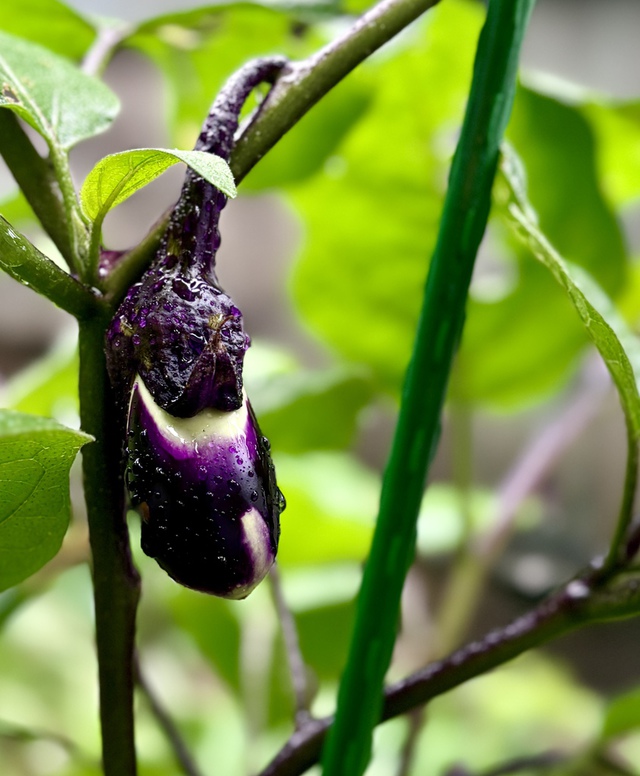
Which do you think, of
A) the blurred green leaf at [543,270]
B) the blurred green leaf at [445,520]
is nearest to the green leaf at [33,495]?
the blurred green leaf at [543,270]

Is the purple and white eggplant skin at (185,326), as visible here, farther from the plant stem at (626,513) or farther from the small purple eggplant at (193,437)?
the plant stem at (626,513)

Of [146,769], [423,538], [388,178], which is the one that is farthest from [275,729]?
[388,178]

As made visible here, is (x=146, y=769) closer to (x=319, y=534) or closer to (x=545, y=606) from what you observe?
(x=319, y=534)

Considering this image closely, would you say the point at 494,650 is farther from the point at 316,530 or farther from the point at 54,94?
the point at 316,530

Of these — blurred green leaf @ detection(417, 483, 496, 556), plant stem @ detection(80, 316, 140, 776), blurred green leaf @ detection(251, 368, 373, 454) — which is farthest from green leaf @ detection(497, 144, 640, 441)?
blurred green leaf @ detection(417, 483, 496, 556)

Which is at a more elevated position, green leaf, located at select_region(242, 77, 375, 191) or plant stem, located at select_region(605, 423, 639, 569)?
green leaf, located at select_region(242, 77, 375, 191)

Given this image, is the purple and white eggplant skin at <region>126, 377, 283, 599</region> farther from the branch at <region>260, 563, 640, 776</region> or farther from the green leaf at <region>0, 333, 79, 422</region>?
the green leaf at <region>0, 333, 79, 422</region>

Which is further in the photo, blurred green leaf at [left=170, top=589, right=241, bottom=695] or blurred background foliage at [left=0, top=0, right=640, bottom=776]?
blurred green leaf at [left=170, top=589, right=241, bottom=695]
